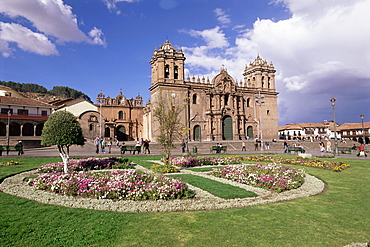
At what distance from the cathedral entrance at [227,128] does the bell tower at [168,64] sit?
10.6 meters

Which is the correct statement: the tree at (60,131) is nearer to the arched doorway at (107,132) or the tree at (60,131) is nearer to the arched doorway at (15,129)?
the arched doorway at (15,129)

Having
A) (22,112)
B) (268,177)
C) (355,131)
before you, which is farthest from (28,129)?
(355,131)

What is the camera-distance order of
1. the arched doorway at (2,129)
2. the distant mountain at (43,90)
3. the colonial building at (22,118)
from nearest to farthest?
the colonial building at (22,118) → the arched doorway at (2,129) → the distant mountain at (43,90)

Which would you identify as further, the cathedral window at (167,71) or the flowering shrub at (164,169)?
the cathedral window at (167,71)

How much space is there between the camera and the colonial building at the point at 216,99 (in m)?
39.9

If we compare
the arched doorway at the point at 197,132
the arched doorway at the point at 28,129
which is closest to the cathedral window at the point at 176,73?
the arched doorway at the point at 197,132

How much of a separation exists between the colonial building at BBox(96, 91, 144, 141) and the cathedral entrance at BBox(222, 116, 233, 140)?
1968 centimetres

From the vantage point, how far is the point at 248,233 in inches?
192

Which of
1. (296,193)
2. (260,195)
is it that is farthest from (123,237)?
(296,193)

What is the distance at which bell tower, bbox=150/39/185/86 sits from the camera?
39438mm

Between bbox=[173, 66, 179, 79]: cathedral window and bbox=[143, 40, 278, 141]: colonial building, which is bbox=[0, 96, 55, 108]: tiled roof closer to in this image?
bbox=[143, 40, 278, 141]: colonial building

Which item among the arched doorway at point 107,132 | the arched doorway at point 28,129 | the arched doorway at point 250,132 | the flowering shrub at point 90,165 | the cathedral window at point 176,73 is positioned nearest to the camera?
the flowering shrub at point 90,165

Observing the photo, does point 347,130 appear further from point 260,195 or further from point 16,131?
point 16,131

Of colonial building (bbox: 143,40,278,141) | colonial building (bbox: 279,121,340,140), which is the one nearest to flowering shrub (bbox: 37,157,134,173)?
colonial building (bbox: 143,40,278,141)
